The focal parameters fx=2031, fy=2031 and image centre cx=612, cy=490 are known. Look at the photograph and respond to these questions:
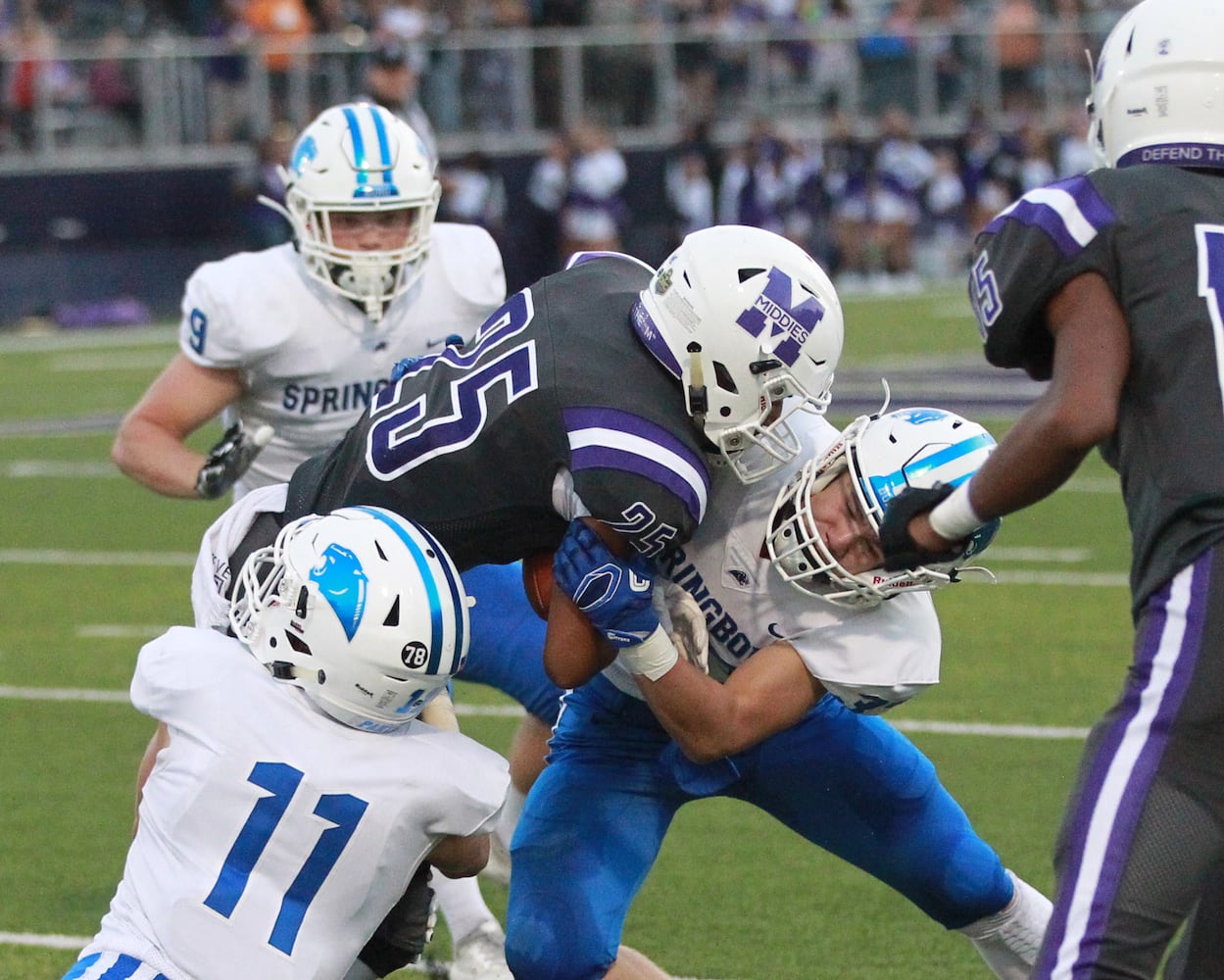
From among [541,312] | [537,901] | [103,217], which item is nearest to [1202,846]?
[537,901]

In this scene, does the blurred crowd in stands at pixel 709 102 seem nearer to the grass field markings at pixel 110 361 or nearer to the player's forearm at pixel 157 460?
the grass field markings at pixel 110 361

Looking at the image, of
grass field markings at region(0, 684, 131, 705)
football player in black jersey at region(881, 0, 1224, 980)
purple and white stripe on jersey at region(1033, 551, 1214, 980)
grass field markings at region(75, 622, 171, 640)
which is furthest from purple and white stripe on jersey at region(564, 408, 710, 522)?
grass field markings at region(75, 622, 171, 640)

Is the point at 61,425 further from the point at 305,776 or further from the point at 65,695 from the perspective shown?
the point at 305,776

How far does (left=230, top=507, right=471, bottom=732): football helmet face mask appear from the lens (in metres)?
2.86

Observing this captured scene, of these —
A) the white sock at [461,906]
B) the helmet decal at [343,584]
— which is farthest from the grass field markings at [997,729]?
the helmet decal at [343,584]

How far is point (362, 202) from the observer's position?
179 inches

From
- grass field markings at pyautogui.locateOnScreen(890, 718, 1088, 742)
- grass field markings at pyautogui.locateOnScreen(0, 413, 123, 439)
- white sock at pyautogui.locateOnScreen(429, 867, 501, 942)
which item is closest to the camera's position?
white sock at pyautogui.locateOnScreen(429, 867, 501, 942)

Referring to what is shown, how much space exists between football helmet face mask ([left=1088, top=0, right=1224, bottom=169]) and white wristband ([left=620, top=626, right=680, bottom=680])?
96cm

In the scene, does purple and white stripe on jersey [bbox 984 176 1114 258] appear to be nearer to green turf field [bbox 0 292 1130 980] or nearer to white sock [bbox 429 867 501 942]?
green turf field [bbox 0 292 1130 980]

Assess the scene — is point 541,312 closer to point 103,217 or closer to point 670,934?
point 670,934

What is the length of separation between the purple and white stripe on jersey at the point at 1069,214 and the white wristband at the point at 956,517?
0.37 m

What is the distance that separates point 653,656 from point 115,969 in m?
0.89

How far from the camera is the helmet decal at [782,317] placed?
3.07 meters

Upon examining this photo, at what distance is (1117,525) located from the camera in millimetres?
8289
